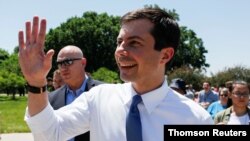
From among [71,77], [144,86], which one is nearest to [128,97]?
[144,86]

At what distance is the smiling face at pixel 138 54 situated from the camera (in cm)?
269

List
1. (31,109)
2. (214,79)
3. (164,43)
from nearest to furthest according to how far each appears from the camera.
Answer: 1. (31,109)
2. (164,43)
3. (214,79)

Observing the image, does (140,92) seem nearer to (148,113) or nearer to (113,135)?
(148,113)

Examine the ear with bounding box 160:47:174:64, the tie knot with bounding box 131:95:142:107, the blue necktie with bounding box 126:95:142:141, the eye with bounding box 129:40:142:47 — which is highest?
the eye with bounding box 129:40:142:47

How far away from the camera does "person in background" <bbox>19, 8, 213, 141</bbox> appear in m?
2.51

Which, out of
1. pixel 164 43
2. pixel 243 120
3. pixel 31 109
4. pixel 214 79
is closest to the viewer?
pixel 31 109

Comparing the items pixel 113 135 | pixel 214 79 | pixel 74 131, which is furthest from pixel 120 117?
pixel 214 79

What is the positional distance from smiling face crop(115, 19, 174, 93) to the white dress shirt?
0.12 m

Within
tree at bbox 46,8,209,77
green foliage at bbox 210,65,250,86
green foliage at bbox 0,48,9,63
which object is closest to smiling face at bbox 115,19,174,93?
green foliage at bbox 210,65,250,86

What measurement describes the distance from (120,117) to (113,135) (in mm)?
122

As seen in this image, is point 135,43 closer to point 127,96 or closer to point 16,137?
point 127,96

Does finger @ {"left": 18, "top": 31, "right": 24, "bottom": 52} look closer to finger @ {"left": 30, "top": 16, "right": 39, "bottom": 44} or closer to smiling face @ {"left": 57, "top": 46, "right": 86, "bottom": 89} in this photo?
finger @ {"left": 30, "top": 16, "right": 39, "bottom": 44}

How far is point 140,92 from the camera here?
9.28 feet

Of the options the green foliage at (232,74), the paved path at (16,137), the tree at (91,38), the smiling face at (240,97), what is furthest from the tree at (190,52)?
the smiling face at (240,97)
